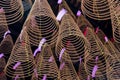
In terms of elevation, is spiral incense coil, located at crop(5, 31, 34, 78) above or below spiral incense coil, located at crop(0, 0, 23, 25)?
below

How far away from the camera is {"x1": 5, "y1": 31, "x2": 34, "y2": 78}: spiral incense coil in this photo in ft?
5.05

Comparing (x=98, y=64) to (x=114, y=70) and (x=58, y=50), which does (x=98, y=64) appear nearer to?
(x=114, y=70)

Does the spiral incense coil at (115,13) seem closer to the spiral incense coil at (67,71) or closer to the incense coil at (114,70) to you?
the incense coil at (114,70)

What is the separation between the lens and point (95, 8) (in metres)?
1.44

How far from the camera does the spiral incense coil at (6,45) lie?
171 centimetres

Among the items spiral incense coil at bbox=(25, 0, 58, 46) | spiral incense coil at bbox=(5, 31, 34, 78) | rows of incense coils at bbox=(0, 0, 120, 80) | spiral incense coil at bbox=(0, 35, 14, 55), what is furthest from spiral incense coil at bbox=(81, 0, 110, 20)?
spiral incense coil at bbox=(0, 35, 14, 55)

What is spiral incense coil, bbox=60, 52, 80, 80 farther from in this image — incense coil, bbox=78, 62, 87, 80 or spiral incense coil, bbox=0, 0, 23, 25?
spiral incense coil, bbox=0, 0, 23, 25

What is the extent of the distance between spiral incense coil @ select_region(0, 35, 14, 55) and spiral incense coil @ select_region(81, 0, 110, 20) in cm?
56

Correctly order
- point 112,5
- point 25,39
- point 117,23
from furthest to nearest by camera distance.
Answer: point 25,39 → point 117,23 → point 112,5

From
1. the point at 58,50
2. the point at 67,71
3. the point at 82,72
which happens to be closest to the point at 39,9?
the point at 58,50

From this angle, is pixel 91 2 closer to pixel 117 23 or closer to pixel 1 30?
pixel 117 23

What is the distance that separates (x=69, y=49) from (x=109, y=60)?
0.25 m

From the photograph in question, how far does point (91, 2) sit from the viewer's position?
1394 millimetres

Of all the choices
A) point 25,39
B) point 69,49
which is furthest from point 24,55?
point 69,49
